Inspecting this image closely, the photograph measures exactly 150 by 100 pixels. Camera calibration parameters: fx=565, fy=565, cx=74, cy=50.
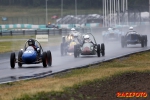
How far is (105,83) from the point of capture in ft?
55.7

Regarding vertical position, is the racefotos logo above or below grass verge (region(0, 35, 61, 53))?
below

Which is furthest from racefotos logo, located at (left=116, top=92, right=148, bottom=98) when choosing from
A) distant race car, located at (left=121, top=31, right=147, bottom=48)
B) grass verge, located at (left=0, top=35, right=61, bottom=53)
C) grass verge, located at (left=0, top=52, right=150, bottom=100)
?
distant race car, located at (left=121, top=31, right=147, bottom=48)

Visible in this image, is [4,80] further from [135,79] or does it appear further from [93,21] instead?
[93,21]

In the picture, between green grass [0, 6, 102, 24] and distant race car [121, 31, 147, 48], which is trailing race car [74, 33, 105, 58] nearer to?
distant race car [121, 31, 147, 48]

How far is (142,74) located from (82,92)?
16.7 feet


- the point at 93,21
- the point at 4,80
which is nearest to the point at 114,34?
the point at 4,80

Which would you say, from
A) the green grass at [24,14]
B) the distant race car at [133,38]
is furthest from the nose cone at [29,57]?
the green grass at [24,14]

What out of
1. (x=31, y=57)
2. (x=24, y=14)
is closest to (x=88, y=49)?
(x=31, y=57)

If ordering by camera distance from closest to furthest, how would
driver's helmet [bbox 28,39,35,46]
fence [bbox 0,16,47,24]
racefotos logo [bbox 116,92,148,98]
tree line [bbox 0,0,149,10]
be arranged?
racefotos logo [bbox 116,92,148,98] < driver's helmet [bbox 28,39,35,46] < fence [bbox 0,16,47,24] < tree line [bbox 0,0,149,10]

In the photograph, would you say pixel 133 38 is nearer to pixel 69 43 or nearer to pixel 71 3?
pixel 69 43

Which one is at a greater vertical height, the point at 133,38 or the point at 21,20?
the point at 21,20

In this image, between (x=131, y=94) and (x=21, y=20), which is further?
(x=21, y=20)

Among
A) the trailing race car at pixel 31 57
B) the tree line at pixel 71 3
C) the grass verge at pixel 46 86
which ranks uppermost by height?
the tree line at pixel 71 3

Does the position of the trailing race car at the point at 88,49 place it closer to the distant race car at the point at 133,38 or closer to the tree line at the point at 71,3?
the distant race car at the point at 133,38
